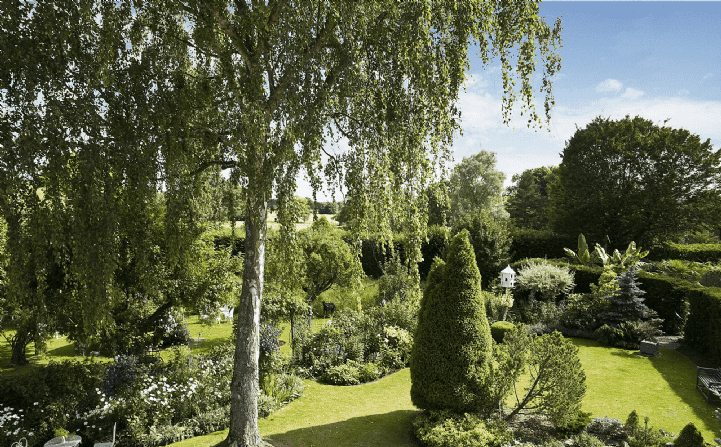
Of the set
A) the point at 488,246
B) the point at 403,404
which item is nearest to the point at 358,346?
the point at 403,404

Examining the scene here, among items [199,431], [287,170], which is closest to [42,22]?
[287,170]

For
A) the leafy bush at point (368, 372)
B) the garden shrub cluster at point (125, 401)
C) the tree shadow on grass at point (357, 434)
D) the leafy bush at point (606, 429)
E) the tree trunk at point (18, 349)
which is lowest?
the leafy bush at point (606, 429)

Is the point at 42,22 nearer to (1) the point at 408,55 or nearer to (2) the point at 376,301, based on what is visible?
(1) the point at 408,55

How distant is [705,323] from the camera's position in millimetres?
10031

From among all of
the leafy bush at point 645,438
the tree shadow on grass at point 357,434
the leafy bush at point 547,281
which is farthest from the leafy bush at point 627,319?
the tree shadow on grass at point 357,434

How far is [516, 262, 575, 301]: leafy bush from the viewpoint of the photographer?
44.7 ft

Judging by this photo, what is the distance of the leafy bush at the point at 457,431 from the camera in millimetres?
5508

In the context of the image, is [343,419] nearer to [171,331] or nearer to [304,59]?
[304,59]

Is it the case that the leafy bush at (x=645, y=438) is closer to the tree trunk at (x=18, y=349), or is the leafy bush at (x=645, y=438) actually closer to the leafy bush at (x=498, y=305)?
the leafy bush at (x=498, y=305)

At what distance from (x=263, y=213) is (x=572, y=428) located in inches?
219

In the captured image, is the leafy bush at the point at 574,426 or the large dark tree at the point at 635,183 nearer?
the leafy bush at the point at 574,426

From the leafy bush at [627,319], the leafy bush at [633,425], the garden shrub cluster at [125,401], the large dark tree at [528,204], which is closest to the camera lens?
the leafy bush at [633,425]

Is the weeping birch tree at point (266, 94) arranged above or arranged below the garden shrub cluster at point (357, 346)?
above

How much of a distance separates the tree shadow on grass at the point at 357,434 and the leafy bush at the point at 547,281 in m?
8.42
